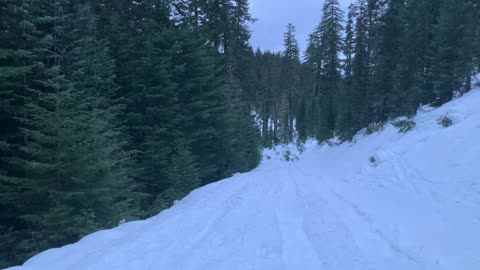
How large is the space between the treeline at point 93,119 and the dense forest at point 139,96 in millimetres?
48

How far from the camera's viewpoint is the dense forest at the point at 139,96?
27.1ft

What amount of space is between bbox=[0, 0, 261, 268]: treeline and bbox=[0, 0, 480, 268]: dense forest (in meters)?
0.05

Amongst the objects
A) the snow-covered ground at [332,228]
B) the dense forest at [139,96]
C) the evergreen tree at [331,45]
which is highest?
the evergreen tree at [331,45]

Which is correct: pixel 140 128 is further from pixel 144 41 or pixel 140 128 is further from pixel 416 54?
pixel 416 54

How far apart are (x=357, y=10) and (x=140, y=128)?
1191 inches

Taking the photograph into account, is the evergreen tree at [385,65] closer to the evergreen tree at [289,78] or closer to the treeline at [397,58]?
the treeline at [397,58]

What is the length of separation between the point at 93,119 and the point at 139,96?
6067 millimetres

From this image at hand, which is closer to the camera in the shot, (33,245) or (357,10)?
(33,245)

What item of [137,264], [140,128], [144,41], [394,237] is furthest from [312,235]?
[144,41]

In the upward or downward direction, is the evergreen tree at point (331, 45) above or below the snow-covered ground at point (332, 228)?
above

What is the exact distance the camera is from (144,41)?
16625 millimetres

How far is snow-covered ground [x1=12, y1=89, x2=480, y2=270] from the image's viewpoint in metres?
4.50

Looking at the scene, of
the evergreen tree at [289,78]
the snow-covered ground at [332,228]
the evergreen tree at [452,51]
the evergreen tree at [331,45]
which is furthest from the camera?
the evergreen tree at [289,78]

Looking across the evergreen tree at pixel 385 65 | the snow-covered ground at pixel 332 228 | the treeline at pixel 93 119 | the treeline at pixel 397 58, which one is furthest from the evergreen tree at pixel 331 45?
the snow-covered ground at pixel 332 228
